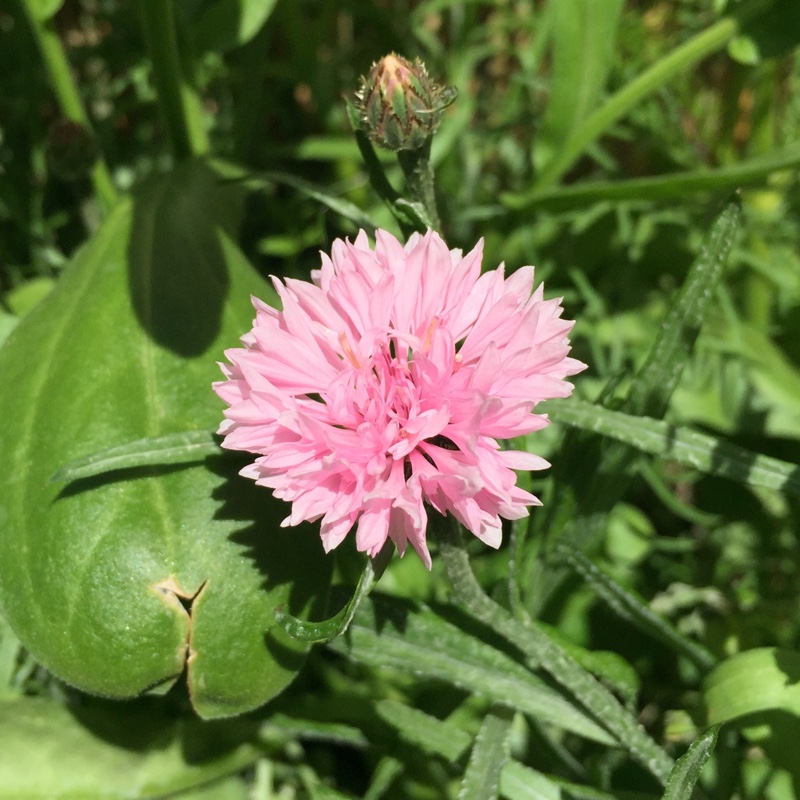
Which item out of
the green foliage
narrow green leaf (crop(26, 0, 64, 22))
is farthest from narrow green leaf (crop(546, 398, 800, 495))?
narrow green leaf (crop(26, 0, 64, 22))

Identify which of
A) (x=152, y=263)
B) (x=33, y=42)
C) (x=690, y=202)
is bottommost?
(x=690, y=202)

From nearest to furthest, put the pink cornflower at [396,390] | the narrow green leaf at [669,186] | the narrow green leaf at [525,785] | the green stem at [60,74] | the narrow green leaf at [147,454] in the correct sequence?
the pink cornflower at [396,390]
the narrow green leaf at [147,454]
the narrow green leaf at [525,785]
the narrow green leaf at [669,186]
the green stem at [60,74]

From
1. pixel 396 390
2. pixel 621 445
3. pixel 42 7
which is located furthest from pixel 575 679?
pixel 42 7

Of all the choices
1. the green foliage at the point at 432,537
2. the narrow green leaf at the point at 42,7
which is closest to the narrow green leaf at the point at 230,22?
the green foliage at the point at 432,537

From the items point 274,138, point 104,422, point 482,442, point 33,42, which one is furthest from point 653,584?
point 33,42

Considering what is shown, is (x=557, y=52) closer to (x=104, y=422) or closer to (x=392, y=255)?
(x=392, y=255)

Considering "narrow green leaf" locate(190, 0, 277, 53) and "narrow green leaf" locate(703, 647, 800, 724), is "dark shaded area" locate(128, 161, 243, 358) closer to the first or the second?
"narrow green leaf" locate(190, 0, 277, 53)

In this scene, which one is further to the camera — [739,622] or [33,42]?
[33,42]

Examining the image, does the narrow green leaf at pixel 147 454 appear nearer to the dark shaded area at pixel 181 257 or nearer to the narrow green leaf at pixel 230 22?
the dark shaded area at pixel 181 257

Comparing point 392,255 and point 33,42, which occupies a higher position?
point 33,42
